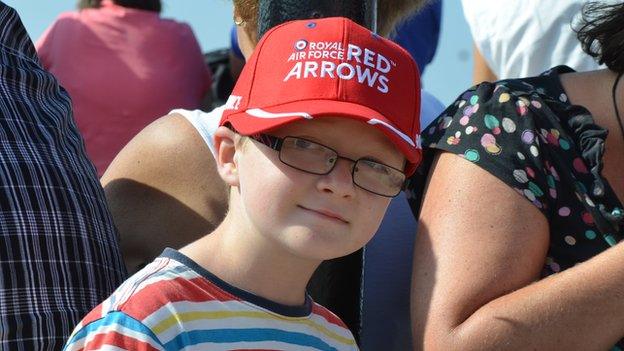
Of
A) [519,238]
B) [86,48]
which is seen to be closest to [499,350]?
[519,238]

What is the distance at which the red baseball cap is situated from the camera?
2113 millimetres

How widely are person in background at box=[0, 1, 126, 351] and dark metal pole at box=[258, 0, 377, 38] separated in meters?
0.46

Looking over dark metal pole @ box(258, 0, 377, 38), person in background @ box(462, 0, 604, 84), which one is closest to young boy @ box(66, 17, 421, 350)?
dark metal pole @ box(258, 0, 377, 38)

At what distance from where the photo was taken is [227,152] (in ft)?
7.35

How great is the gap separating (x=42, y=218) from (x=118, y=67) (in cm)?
243

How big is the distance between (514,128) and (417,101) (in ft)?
1.52

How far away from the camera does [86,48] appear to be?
470 cm

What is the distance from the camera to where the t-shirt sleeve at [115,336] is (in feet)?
6.35

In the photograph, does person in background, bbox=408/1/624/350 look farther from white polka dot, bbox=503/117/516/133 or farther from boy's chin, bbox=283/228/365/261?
boy's chin, bbox=283/228/365/261

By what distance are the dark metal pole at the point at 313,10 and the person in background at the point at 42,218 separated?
0.46 meters

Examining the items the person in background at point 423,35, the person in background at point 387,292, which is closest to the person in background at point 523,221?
the person in background at point 387,292

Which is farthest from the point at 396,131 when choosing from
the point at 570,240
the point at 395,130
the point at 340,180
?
the point at 570,240

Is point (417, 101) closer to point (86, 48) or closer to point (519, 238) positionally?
point (519, 238)

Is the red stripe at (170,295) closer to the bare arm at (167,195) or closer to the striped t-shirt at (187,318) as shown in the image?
the striped t-shirt at (187,318)
